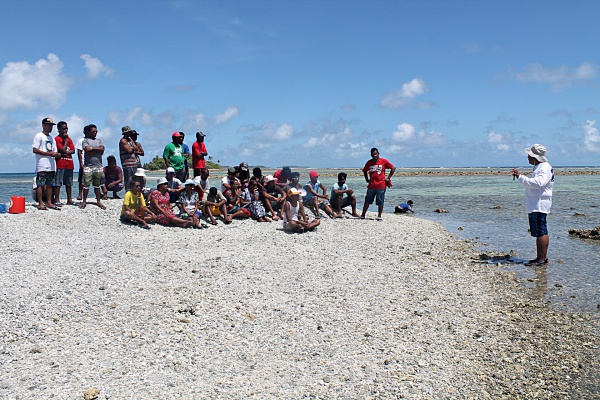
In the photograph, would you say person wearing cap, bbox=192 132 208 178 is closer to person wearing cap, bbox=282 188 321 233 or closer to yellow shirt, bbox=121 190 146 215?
yellow shirt, bbox=121 190 146 215

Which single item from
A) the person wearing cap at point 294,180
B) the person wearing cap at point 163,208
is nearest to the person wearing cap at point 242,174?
the person wearing cap at point 294,180

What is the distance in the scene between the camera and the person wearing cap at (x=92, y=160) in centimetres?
1258

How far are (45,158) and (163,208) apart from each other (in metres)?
2.89

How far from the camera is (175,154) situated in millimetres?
13688

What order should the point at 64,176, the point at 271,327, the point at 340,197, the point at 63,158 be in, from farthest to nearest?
1. the point at 340,197
2. the point at 64,176
3. the point at 63,158
4. the point at 271,327

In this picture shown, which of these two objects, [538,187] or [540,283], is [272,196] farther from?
[540,283]

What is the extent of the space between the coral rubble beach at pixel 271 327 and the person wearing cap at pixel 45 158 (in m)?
2.23

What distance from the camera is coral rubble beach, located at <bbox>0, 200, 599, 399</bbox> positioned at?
4426mm

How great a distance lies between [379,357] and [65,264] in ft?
18.0

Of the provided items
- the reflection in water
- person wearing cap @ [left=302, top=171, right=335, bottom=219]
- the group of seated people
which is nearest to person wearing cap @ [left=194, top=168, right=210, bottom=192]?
the group of seated people

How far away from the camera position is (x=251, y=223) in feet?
43.3

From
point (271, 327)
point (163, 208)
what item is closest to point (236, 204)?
point (163, 208)

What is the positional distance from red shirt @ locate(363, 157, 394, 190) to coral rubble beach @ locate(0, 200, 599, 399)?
183 inches

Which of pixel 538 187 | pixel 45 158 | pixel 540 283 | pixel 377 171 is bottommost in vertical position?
pixel 540 283
